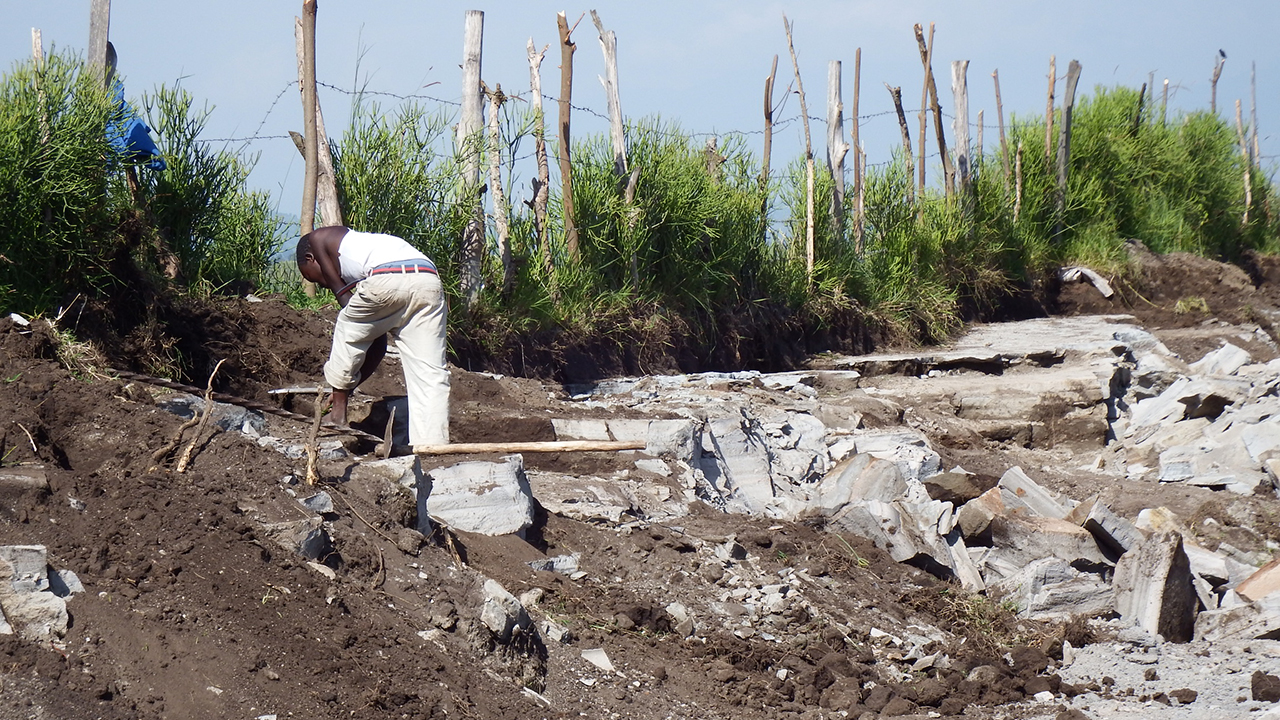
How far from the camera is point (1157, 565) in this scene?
4.73m

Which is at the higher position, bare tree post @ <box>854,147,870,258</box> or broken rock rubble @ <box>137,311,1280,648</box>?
bare tree post @ <box>854,147,870,258</box>

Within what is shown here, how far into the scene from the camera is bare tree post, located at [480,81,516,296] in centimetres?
771

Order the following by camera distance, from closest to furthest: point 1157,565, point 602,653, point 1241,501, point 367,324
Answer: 1. point 602,653
2. point 1157,565
3. point 367,324
4. point 1241,501

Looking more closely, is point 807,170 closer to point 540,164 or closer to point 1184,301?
point 540,164

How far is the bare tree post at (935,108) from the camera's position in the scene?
12.0 meters

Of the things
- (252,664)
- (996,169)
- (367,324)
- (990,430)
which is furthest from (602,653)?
(996,169)

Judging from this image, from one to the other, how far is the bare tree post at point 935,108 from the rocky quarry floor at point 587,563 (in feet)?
17.0

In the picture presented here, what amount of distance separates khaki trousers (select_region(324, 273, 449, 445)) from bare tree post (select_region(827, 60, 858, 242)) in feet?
20.0

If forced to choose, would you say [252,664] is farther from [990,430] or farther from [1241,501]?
[990,430]

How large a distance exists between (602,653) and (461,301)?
4163 mm

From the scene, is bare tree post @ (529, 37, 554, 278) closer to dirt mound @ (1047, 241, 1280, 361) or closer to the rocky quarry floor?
the rocky quarry floor

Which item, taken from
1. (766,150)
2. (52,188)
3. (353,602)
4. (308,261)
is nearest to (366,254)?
(308,261)

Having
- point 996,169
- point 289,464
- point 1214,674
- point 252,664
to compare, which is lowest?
point 1214,674

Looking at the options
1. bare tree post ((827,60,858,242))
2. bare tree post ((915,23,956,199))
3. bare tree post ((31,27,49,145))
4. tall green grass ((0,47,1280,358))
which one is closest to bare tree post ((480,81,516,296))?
tall green grass ((0,47,1280,358))
